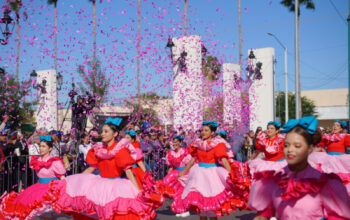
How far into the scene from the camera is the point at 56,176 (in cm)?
706

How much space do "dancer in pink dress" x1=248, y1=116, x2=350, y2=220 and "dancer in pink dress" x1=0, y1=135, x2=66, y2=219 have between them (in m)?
3.62

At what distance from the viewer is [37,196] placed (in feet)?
21.5

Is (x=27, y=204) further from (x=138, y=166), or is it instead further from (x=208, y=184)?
(x=138, y=166)

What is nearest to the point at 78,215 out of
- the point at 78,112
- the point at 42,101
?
the point at 78,112

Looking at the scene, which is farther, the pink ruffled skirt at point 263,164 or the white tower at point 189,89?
the white tower at point 189,89

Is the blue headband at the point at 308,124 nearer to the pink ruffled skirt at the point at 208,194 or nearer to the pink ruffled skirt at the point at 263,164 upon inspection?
the pink ruffled skirt at the point at 208,194

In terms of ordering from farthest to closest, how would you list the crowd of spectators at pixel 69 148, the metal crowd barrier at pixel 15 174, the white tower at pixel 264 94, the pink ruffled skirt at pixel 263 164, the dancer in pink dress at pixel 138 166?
the white tower at pixel 264 94 → the crowd of spectators at pixel 69 148 → the metal crowd barrier at pixel 15 174 → the pink ruffled skirt at pixel 263 164 → the dancer in pink dress at pixel 138 166

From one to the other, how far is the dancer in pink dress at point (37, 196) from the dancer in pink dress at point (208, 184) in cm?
227

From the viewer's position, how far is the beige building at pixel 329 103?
2552 inches

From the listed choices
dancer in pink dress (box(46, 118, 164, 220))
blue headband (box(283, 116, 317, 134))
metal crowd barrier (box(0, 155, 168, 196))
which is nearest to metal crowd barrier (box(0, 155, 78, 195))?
metal crowd barrier (box(0, 155, 168, 196))

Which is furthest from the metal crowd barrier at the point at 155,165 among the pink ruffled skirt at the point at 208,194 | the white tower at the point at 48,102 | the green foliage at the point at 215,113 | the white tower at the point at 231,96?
the green foliage at the point at 215,113

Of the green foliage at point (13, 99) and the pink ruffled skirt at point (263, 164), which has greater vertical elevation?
the green foliage at point (13, 99)

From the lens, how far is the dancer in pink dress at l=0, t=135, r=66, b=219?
6441 mm

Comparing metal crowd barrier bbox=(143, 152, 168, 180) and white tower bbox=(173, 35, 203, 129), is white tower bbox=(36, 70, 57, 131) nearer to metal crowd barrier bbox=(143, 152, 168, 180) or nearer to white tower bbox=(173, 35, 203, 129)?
white tower bbox=(173, 35, 203, 129)
